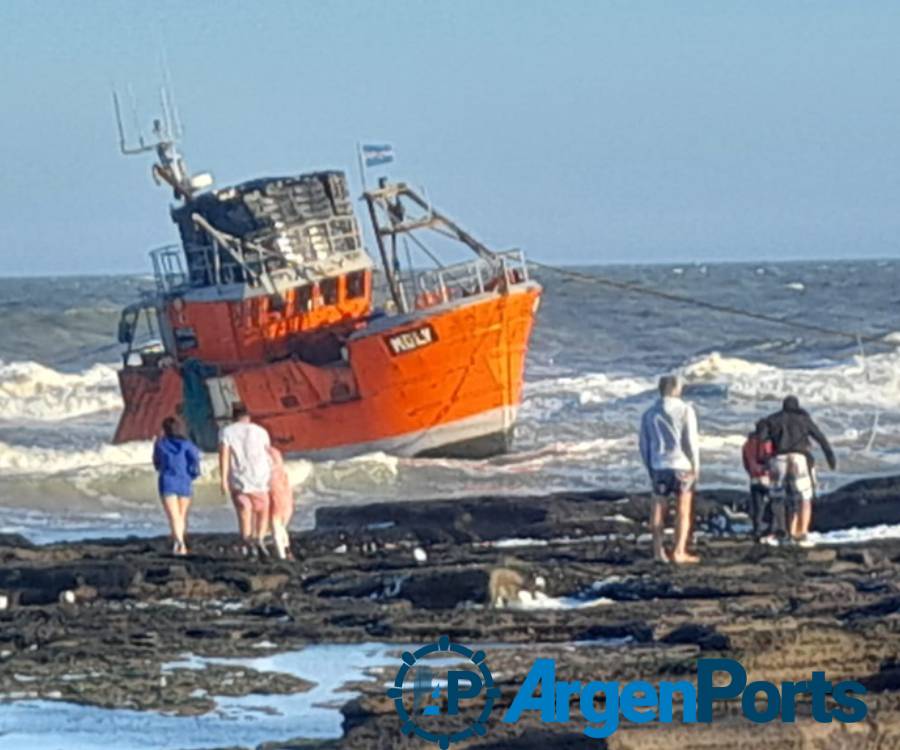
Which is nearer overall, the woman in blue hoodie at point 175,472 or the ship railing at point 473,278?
the woman in blue hoodie at point 175,472

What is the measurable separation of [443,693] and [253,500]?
8222 mm

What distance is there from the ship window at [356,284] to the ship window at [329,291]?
1.01 feet

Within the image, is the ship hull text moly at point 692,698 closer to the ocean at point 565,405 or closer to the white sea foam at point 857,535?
the white sea foam at point 857,535

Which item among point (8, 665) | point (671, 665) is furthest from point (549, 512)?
point (671, 665)

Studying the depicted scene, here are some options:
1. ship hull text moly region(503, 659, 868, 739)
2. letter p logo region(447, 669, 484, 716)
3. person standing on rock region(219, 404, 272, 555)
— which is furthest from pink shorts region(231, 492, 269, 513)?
ship hull text moly region(503, 659, 868, 739)

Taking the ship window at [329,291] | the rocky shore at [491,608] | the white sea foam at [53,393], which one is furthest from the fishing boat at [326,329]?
the white sea foam at [53,393]

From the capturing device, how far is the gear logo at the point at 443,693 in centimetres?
859

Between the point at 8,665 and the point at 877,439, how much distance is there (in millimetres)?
26348

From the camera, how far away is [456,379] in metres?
32.5

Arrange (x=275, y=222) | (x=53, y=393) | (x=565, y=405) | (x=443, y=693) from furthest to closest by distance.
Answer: (x=53, y=393) < (x=565, y=405) < (x=275, y=222) < (x=443, y=693)

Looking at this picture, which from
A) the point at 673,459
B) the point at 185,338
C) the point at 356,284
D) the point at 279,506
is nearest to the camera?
Result: the point at 673,459

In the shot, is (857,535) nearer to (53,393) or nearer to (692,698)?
(692,698)

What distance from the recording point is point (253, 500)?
57.2ft

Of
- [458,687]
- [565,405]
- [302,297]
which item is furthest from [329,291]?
[458,687]
